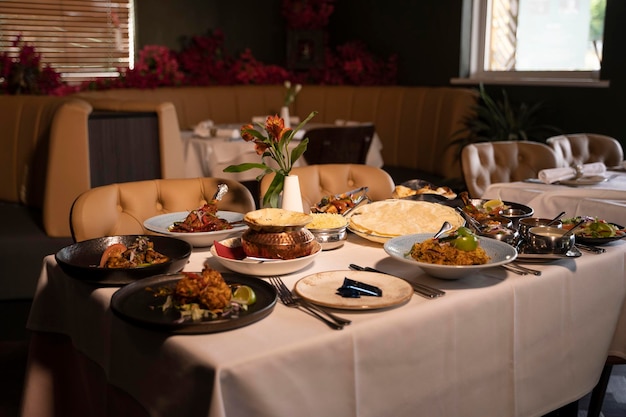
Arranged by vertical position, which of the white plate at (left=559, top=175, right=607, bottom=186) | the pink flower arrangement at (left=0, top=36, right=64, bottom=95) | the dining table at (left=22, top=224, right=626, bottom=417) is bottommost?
the dining table at (left=22, top=224, right=626, bottom=417)

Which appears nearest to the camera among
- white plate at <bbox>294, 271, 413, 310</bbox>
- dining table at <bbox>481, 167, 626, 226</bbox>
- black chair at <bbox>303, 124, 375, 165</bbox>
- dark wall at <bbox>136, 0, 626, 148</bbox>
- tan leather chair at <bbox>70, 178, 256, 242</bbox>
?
white plate at <bbox>294, 271, 413, 310</bbox>

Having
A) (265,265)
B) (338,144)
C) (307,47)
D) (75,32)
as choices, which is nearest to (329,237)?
(265,265)

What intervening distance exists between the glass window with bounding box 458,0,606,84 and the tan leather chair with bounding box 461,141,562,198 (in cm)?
155

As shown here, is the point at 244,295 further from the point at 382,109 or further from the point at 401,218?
the point at 382,109

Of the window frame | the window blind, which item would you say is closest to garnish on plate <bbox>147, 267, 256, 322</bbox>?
the window frame

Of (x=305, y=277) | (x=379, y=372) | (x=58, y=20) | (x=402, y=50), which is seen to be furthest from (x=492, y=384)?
(x=58, y=20)

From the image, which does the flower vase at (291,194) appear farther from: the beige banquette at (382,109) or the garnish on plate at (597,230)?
the beige banquette at (382,109)

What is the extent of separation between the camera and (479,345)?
1488 millimetres

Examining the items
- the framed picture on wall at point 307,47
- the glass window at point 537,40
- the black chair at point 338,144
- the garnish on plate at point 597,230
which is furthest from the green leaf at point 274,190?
the framed picture on wall at point 307,47

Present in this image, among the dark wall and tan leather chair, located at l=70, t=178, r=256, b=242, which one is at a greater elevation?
the dark wall

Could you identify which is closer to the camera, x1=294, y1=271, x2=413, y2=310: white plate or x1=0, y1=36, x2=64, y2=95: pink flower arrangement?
x1=294, y1=271, x2=413, y2=310: white plate

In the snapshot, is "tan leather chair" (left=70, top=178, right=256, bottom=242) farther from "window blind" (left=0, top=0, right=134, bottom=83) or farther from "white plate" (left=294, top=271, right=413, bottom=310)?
"window blind" (left=0, top=0, right=134, bottom=83)

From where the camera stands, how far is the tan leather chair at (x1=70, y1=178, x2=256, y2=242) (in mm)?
2172

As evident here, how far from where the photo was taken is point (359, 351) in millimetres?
1294
